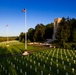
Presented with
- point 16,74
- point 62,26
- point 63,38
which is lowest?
point 16,74

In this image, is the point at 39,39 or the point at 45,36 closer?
the point at 39,39

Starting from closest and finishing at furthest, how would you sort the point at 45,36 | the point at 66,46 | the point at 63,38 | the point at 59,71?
the point at 59,71
the point at 66,46
the point at 63,38
the point at 45,36

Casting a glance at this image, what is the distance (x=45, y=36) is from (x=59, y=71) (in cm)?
7473

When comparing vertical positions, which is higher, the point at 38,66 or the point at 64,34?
the point at 64,34

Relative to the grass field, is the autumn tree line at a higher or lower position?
higher

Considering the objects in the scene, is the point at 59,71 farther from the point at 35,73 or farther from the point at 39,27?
the point at 39,27

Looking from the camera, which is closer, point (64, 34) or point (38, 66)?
point (38, 66)

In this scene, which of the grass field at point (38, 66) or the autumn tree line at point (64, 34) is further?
the autumn tree line at point (64, 34)

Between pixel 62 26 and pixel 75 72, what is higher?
pixel 62 26

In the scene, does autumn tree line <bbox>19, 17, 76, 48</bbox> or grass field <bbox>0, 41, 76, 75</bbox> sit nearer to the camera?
grass field <bbox>0, 41, 76, 75</bbox>

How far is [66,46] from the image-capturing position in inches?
1992

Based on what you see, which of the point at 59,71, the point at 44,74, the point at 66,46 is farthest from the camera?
the point at 66,46

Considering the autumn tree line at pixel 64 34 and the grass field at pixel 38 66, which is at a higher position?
the autumn tree line at pixel 64 34

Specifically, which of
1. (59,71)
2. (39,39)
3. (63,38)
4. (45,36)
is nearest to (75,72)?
(59,71)
